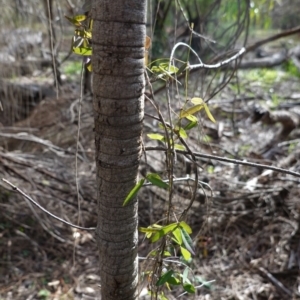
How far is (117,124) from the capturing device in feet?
2.57

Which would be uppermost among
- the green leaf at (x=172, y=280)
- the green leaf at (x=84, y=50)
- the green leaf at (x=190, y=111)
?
the green leaf at (x=84, y=50)

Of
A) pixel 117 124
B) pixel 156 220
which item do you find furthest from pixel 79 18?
pixel 156 220

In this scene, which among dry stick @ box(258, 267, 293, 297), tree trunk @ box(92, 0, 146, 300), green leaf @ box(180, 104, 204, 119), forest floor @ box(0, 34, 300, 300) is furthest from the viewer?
forest floor @ box(0, 34, 300, 300)

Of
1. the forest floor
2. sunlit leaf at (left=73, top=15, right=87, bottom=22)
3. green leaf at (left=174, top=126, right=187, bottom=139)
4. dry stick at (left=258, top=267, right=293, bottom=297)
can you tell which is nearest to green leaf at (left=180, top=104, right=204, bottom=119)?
green leaf at (left=174, top=126, right=187, bottom=139)

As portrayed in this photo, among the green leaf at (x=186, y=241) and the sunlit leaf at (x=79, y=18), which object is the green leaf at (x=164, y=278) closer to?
the green leaf at (x=186, y=241)

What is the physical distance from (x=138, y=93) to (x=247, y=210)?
163 centimetres

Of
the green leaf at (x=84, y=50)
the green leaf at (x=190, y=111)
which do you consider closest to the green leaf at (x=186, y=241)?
the green leaf at (x=190, y=111)

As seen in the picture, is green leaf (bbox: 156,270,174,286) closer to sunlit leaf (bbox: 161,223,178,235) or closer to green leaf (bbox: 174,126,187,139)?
sunlit leaf (bbox: 161,223,178,235)

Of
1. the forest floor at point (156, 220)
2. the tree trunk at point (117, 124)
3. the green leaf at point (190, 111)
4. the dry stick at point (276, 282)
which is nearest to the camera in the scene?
the tree trunk at point (117, 124)

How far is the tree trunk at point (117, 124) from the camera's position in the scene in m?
0.73

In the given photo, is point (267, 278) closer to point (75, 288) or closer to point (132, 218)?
point (75, 288)

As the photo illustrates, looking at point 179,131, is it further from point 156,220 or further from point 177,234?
point 156,220

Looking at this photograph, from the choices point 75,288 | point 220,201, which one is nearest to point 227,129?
point 220,201

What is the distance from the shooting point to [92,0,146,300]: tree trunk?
735 mm
